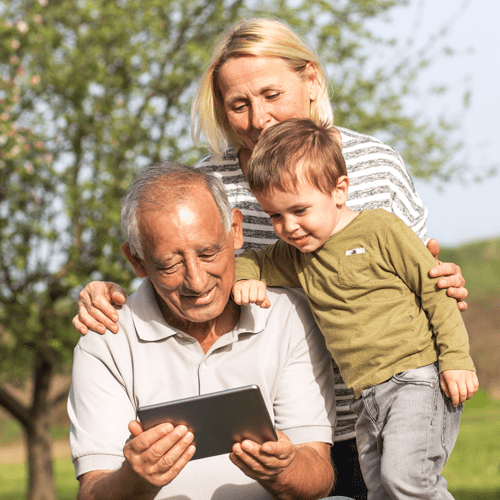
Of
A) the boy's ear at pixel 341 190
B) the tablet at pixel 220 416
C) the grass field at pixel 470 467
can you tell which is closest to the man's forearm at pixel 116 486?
the tablet at pixel 220 416

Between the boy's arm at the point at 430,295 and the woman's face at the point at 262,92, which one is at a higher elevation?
the woman's face at the point at 262,92

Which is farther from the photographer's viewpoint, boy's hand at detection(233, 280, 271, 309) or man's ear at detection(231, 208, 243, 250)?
man's ear at detection(231, 208, 243, 250)

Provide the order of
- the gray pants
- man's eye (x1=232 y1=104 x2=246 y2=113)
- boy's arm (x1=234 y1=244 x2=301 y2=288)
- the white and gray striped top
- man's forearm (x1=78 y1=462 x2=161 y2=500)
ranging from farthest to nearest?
man's eye (x1=232 y1=104 x2=246 y2=113) → the white and gray striped top → boy's arm (x1=234 y1=244 x2=301 y2=288) → the gray pants → man's forearm (x1=78 y1=462 x2=161 y2=500)

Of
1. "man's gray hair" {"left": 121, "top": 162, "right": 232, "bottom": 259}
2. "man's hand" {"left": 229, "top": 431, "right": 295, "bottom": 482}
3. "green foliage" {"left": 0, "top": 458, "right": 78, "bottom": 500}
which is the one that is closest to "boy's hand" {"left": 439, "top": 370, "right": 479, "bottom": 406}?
"man's hand" {"left": 229, "top": 431, "right": 295, "bottom": 482}

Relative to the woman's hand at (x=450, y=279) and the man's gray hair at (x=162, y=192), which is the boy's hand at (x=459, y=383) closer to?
the woman's hand at (x=450, y=279)

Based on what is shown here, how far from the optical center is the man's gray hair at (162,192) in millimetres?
2609

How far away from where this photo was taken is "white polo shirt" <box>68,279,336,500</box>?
8.57ft

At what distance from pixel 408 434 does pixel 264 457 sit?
2.07 feet

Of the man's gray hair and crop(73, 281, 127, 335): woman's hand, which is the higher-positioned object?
the man's gray hair

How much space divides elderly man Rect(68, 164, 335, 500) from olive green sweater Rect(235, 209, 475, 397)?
0.69ft

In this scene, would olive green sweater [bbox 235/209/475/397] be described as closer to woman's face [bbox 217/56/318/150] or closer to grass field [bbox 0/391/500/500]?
woman's face [bbox 217/56/318/150]

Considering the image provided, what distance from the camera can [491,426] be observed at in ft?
54.9

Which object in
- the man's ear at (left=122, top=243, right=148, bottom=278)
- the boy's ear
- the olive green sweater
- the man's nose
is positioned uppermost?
the boy's ear

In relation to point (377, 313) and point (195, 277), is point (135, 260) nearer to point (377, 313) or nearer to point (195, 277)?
point (195, 277)
